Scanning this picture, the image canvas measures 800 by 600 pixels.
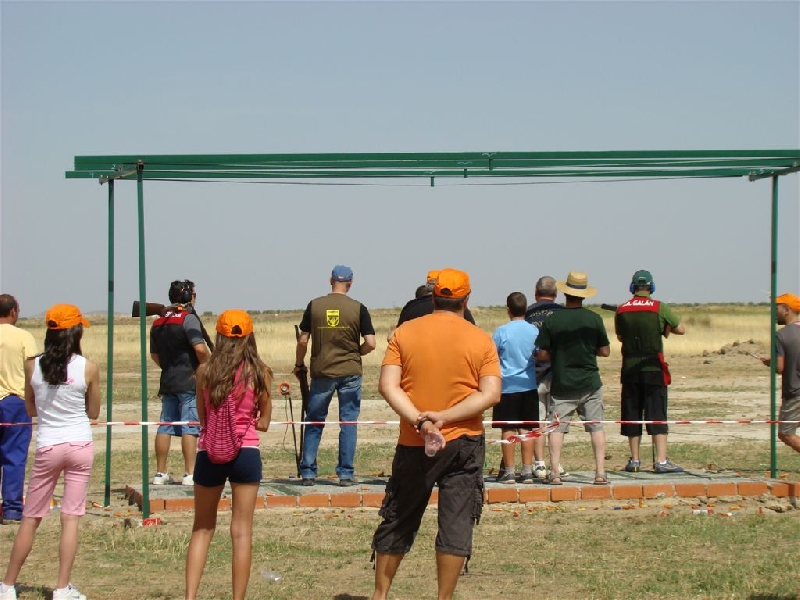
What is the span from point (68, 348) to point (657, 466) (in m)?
6.52

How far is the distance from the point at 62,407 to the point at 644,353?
602 cm

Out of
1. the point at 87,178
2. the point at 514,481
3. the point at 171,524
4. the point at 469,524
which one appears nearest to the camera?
the point at 469,524

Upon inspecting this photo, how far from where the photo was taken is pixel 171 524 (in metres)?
9.38

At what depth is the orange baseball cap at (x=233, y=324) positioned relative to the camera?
21.1ft

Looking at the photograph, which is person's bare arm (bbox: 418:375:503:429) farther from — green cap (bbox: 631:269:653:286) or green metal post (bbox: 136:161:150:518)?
green cap (bbox: 631:269:653:286)

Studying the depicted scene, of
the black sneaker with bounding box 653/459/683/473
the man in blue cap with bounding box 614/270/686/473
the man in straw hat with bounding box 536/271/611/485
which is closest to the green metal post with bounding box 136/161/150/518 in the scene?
the man in straw hat with bounding box 536/271/611/485

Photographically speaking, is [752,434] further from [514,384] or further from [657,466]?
[514,384]

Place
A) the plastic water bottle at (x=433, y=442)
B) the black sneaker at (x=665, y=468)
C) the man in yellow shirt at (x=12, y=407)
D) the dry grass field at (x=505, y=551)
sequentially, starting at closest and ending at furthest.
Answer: the plastic water bottle at (x=433, y=442) < the dry grass field at (x=505, y=551) < the man in yellow shirt at (x=12, y=407) < the black sneaker at (x=665, y=468)

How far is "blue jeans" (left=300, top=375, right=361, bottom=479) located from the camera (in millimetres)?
10594

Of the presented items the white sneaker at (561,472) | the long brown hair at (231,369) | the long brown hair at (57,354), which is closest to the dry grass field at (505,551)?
the white sneaker at (561,472)

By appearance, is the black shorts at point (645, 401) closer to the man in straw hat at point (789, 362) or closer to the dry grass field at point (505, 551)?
the dry grass field at point (505, 551)

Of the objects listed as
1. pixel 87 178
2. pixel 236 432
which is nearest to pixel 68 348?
pixel 236 432

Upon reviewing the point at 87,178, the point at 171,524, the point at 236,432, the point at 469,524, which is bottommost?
the point at 171,524

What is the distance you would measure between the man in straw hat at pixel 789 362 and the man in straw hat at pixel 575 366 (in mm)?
1618
